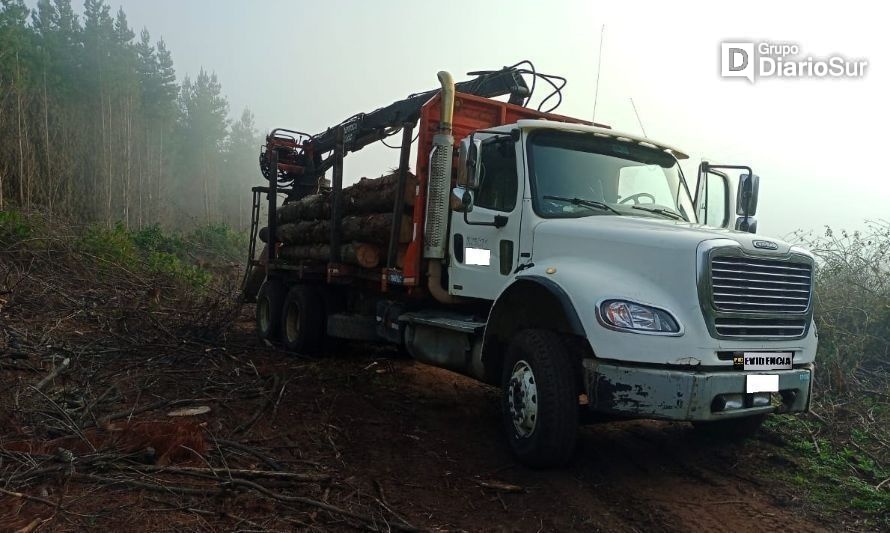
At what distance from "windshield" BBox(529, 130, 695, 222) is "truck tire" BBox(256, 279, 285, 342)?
Result: 5880 millimetres

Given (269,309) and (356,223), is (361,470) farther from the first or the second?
(269,309)

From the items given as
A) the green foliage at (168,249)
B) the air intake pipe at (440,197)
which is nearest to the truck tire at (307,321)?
the air intake pipe at (440,197)

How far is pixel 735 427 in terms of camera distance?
17.5 ft

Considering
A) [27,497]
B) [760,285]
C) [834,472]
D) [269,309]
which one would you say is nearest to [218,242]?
[269,309]

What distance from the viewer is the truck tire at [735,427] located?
5.24m

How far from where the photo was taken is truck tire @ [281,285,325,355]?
342 inches

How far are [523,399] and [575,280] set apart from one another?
0.98 m

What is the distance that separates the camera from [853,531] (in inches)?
148

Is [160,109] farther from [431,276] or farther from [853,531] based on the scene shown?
[853,531]

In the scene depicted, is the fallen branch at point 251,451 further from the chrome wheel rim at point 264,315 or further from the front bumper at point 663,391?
the chrome wheel rim at point 264,315

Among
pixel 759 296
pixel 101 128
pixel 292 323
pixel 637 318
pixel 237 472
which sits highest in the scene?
pixel 101 128

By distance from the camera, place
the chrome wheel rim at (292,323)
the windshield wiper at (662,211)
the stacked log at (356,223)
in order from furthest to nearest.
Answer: the chrome wheel rim at (292,323), the stacked log at (356,223), the windshield wiper at (662,211)

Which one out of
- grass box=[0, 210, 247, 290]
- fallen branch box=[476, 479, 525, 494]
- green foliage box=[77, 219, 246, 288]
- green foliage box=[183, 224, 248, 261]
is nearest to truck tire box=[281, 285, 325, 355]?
fallen branch box=[476, 479, 525, 494]

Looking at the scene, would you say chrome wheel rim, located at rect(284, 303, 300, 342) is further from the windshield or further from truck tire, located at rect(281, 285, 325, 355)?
the windshield
